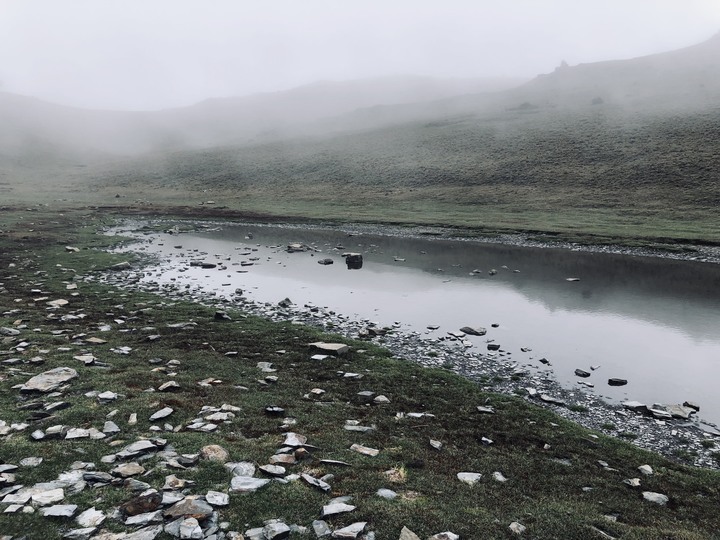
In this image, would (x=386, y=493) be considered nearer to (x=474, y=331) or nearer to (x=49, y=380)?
(x=49, y=380)

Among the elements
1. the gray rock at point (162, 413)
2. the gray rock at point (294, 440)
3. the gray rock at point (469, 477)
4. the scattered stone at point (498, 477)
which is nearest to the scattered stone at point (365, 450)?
the gray rock at point (294, 440)

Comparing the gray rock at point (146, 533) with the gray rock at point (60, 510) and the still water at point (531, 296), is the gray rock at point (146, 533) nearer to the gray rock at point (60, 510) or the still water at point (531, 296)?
the gray rock at point (60, 510)

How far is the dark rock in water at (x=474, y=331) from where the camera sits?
19770mm

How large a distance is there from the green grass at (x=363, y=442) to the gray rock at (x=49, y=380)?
0.36 metres

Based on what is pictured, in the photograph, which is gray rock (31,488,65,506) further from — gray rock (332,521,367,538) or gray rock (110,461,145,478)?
gray rock (332,521,367,538)

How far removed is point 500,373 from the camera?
15383 millimetres

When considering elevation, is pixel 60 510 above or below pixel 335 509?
above

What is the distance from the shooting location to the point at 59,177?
126562 mm

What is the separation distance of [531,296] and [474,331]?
340 inches

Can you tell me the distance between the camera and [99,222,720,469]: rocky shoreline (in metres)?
11.4

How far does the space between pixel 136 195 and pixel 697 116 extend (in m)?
117

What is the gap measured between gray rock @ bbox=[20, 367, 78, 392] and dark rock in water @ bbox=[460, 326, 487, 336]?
1467cm

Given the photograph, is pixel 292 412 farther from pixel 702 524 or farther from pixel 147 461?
pixel 702 524

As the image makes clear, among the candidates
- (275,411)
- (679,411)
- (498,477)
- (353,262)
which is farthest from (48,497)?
(353,262)
